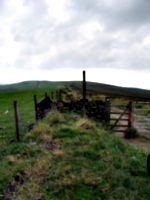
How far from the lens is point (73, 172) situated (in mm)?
4176

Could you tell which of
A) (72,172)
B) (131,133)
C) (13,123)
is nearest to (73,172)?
(72,172)

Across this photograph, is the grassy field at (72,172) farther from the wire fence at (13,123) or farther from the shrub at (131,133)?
the shrub at (131,133)

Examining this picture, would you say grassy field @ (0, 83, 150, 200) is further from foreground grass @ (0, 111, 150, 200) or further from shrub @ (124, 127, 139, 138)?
shrub @ (124, 127, 139, 138)

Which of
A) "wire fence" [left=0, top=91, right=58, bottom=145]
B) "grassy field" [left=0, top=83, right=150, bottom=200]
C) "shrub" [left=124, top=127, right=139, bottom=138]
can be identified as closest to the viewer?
"grassy field" [left=0, top=83, right=150, bottom=200]

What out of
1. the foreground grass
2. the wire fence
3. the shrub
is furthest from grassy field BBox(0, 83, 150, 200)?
the shrub

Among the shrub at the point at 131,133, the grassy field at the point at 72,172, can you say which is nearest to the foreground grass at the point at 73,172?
the grassy field at the point at 72,172

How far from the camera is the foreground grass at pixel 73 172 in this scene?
11.6 feet

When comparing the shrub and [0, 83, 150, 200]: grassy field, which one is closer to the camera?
[0, 83, 150, 200]: grassy field

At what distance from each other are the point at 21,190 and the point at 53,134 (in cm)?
352

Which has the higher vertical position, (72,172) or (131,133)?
(72,172)

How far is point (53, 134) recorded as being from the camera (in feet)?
22.6

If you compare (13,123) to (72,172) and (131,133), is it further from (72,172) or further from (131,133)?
(72,172)

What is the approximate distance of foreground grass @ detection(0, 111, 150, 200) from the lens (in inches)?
139

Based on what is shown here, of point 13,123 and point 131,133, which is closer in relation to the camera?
point 131,133
